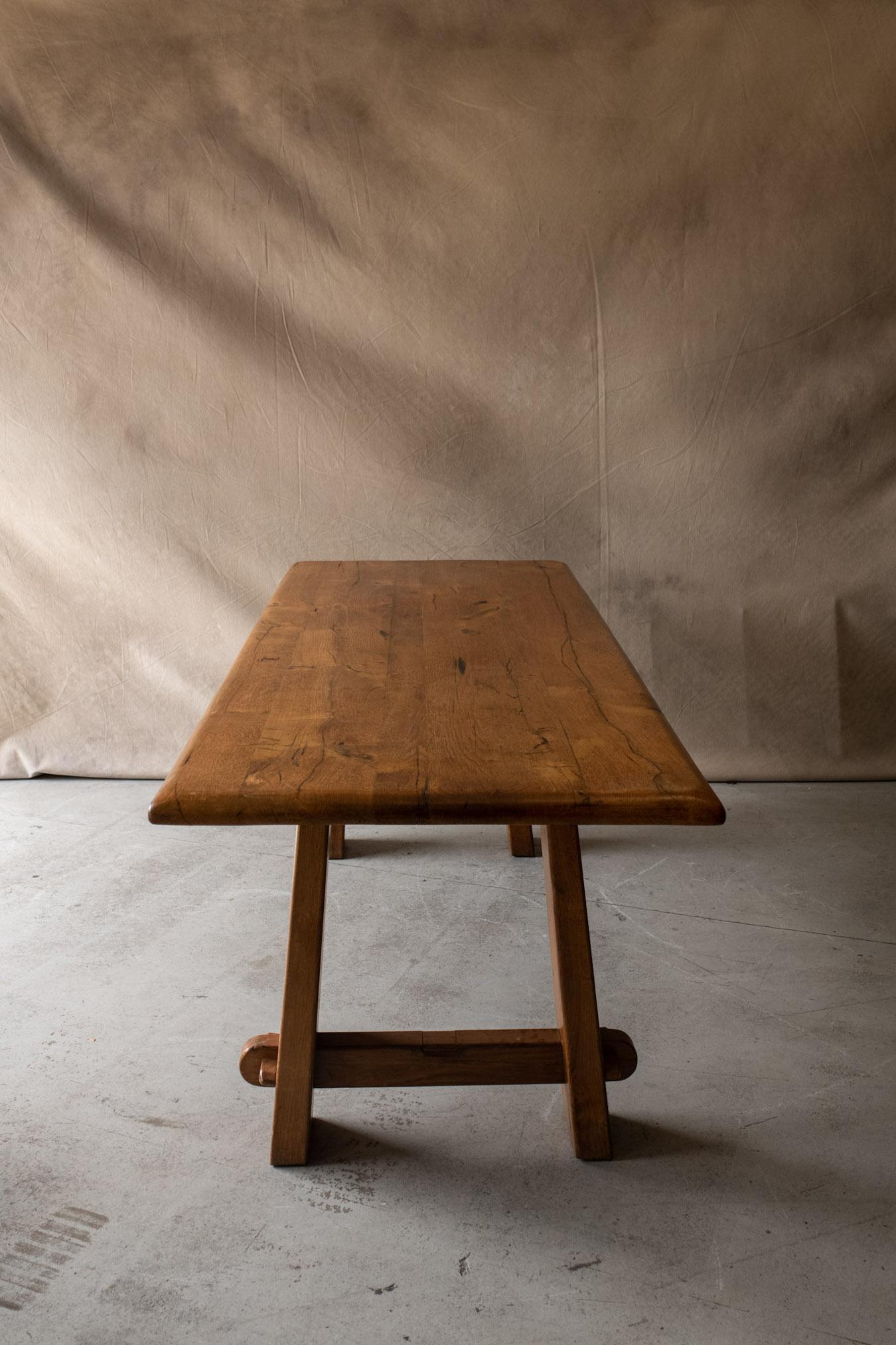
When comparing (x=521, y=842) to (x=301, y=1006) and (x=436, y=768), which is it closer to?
(x=301, y=1006)

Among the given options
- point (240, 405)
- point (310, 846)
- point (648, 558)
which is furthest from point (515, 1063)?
point (240, 405)

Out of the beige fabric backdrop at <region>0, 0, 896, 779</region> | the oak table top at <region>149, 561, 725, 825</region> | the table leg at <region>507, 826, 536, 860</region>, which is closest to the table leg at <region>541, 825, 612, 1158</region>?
the oak table top at <region>149, 561, 725, 825</region>

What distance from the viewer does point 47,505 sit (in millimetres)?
3273

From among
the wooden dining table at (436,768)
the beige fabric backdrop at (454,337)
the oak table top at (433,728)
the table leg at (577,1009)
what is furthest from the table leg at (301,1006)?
the beige fabric backdrop at (454,337)

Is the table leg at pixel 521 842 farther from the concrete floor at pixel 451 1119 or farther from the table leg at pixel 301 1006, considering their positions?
the table leg at pixel 301 1006

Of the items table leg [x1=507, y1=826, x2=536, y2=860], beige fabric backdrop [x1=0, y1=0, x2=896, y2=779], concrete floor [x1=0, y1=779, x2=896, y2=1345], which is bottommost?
concrete floor [x1=0, y1=779, x2=896, y2=1345]

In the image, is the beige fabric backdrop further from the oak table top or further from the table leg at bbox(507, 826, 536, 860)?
the oak table top

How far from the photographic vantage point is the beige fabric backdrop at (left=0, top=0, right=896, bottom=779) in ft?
9.69

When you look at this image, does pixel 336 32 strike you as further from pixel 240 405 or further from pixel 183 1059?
pixel 183 1059

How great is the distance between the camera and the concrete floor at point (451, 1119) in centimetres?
137

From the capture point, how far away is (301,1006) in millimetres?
1573

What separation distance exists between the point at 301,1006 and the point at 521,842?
122 cm

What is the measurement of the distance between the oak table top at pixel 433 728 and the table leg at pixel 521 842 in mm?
738

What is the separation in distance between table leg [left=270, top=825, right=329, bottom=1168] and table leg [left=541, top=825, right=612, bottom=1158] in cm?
35
